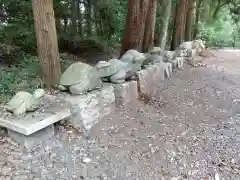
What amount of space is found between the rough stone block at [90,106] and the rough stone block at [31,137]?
13.3 inches

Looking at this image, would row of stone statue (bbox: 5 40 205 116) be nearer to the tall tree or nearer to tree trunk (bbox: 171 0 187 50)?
tree trunk (bbox: 171 0 187 50)

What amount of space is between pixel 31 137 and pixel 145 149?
1146 mm

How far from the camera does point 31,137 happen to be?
9.54ft

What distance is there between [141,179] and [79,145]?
751 mm

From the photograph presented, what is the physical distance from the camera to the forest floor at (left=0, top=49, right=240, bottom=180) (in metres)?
2.75

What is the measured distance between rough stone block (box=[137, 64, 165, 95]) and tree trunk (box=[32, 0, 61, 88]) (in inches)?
47.9

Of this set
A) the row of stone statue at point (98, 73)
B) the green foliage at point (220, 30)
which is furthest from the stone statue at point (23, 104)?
the green foliage at point (220, 30)

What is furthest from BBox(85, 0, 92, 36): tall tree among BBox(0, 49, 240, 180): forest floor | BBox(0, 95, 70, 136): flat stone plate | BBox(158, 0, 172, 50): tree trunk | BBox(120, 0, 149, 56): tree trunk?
BBox(0, 95, 70, 136): flat stone plate

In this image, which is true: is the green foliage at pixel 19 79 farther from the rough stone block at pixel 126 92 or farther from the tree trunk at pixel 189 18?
the tree trunk at pixel 189 18

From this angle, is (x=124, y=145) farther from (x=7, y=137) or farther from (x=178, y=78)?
→ (x=178, y=78)

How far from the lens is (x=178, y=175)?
9.30 feet

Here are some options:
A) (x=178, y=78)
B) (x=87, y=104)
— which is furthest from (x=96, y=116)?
(x=178, y=78)

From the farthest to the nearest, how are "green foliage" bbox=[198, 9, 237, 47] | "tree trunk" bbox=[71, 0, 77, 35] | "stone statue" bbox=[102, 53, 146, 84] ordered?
1. "green foliage" bbox=[198, 9, 237, 47]
2. "tree trunk" bbox=[71, 0, 77, 35]
3. "stone statue" bbox=[102, 53, 146, 84]

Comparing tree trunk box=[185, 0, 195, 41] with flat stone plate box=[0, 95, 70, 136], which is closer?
flat stone plate box=[0, 95, 70, 136]
